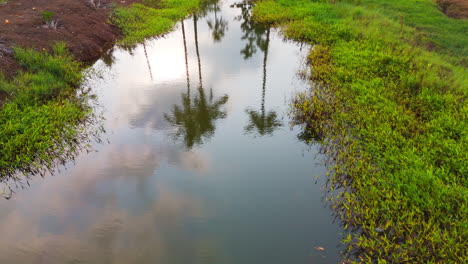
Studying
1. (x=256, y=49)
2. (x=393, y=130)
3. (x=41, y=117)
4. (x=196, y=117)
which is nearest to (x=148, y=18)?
(x=256, y=49)

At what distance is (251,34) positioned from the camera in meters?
17.6

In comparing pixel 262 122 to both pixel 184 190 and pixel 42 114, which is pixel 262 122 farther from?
pixel 42 114

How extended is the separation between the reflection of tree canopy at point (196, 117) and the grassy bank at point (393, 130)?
9.38 feet

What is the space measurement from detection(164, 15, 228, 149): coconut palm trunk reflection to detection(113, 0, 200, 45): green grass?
23.6 feet

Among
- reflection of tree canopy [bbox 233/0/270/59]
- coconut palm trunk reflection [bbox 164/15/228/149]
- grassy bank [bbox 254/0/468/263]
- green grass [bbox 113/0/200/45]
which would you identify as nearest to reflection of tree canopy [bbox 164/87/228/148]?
coconut palm trunk reflection [bbox 164/15/228/149]

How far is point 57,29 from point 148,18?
21.4 feet

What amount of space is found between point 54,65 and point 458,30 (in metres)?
19.8

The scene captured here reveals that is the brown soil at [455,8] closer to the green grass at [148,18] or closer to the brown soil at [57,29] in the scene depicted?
the green grass at [148,18]

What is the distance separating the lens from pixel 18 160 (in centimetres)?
699

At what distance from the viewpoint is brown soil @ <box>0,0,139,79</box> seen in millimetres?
11484

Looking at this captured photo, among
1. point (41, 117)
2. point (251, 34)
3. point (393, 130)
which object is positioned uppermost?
point (251, 34)

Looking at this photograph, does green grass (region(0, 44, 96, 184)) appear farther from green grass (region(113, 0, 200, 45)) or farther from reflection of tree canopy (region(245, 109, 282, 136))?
green grass (region(113, 0, 200, 45))

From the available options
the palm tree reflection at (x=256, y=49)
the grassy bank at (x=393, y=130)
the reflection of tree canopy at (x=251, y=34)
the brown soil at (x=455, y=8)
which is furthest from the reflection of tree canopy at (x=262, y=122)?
the brown soil at (x=455, y=8)

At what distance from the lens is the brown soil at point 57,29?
11.5 m
